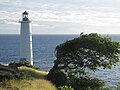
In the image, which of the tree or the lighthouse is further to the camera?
the lighthouse

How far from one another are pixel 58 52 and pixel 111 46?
14.5ft

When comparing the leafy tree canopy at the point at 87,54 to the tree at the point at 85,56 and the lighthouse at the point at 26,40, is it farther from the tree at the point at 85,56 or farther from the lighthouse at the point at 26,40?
the lighthouse at the point at 26,40

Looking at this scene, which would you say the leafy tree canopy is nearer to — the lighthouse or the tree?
the tree

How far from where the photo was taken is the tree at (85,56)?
24337 mm

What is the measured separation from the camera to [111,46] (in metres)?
24.7

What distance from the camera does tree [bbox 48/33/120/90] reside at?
24.3 m

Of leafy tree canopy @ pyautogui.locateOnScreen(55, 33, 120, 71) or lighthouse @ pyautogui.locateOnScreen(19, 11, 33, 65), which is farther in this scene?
lighthouse @ pyautogui.locateOnScreen(19, 11, 33, 65)

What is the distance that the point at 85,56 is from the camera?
80.0ft

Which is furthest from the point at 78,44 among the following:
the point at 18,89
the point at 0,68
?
the point at 18,89

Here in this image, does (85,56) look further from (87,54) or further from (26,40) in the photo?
(26,40)

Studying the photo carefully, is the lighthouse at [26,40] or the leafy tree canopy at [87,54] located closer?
the leafy tree canopy at [87,54]

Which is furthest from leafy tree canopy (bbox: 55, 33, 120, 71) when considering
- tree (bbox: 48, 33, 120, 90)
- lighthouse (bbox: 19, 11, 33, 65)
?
lighthouse (bbox: 19, 11, 33, 65)

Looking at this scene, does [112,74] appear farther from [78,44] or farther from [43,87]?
[43,87]

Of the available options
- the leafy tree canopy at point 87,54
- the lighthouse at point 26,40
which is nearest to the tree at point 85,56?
the leafy tree canopy at point 87,54
